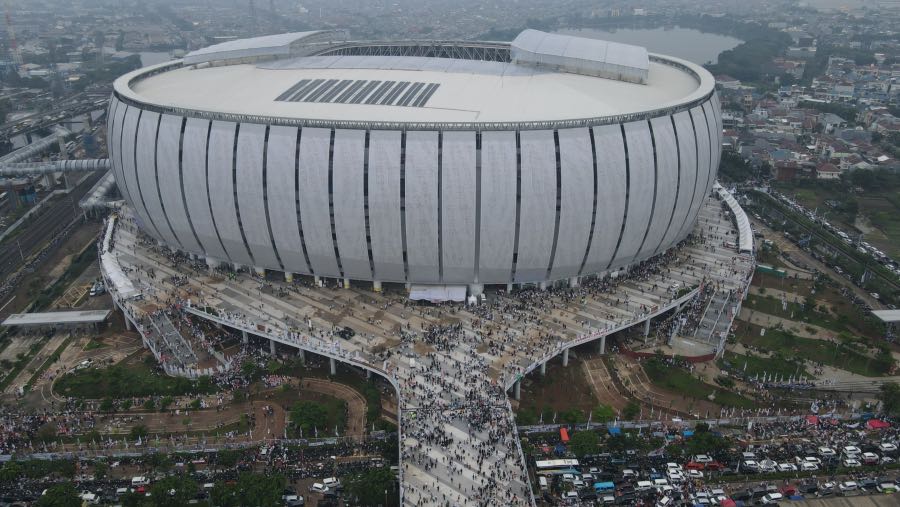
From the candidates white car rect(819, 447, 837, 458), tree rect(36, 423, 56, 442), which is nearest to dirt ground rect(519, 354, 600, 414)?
white car rect(819, 447, 837, 458)

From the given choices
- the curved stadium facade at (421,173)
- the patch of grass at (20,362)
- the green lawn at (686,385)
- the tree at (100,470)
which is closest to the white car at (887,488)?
the green lawn at (686,385)

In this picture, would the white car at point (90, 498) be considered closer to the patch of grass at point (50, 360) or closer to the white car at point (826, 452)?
the patch of grass at point (50, 360)

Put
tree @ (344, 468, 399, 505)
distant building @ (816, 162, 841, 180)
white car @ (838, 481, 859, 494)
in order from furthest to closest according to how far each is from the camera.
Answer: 1. distant building @ (816, 162, 841, 180)
2. white car @ (838, 481, 859, 494)
3. tree @ (344, 468, 399, 505)

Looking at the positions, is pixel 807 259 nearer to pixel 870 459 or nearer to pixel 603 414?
pixel 870 459

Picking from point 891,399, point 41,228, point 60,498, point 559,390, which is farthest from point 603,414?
point 41,228

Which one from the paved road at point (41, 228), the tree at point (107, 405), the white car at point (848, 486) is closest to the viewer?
the white car at point (848, 486)

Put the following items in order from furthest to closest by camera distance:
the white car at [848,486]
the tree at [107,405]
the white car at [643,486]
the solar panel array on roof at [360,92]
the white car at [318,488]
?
the solar panel array on roof at [360,92]
the tree at [107,405]
the white car at [848,486]
the white car at [643,486]
the white car at [318,488]

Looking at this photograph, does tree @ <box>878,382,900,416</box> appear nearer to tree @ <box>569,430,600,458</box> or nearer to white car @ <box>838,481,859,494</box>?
white car @ <box>838,481,859,494</box>
